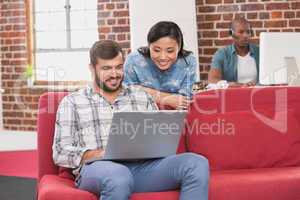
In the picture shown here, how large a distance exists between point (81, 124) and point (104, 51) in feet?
1.24

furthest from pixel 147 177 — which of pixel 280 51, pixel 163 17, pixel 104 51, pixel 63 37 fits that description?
pixel 63 37

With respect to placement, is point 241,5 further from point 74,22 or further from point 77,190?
point 77,190

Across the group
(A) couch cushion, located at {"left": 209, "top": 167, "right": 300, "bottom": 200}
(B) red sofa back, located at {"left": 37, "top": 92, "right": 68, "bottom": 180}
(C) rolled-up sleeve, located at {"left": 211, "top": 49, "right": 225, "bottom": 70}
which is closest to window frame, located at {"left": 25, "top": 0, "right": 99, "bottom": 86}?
(C) rolled-up sleeve, located at {"left": 211, "top": 49, "right": 225, "bottom": 70}

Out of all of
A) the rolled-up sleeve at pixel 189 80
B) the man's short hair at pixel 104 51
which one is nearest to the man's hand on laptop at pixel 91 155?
the man's short hair at pixel 104 51

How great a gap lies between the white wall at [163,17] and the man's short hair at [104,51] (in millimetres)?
2599

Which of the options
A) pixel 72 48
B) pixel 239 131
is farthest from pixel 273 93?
pixel 72 48

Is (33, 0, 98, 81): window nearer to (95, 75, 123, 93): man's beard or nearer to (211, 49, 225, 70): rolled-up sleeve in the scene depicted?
(211, 49, 225, 70): rolled-up sleeve

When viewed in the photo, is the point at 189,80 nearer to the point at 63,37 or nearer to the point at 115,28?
the point at 115,28

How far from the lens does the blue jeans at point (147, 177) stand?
2.25m

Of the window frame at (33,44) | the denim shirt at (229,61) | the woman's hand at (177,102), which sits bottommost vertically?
the woman's hand at (177,102)

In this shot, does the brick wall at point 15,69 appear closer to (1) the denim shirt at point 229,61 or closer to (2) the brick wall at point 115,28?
(2) the brick wall at point 115,28

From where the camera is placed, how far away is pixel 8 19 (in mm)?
6094

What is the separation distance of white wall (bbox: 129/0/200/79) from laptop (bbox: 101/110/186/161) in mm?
2787

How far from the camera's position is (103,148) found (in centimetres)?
254
